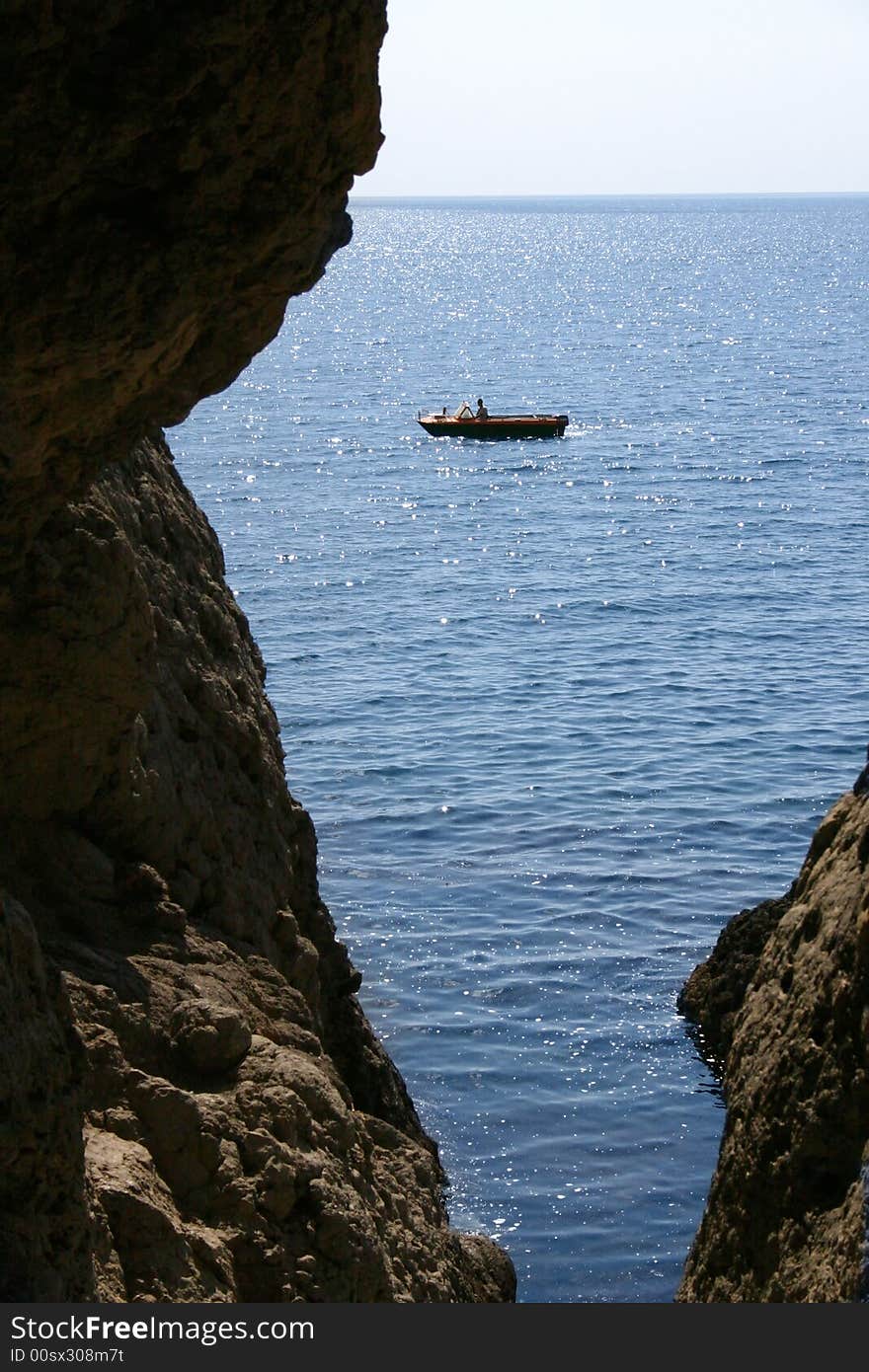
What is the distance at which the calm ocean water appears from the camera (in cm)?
1842

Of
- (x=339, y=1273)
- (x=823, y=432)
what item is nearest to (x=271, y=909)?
(x=339, y=1273)

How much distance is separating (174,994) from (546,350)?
9198cm

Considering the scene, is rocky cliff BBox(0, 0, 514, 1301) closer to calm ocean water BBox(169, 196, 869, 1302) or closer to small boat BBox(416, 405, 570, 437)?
calm ocean water BBox(169, 196, 869, 1302)

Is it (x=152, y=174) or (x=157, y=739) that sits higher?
(x=152, y=174)

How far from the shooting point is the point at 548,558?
46.2m

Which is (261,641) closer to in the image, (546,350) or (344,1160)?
(344,1160)

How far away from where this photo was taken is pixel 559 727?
31.0 meters

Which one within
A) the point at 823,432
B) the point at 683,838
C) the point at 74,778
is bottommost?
the point at 683,838

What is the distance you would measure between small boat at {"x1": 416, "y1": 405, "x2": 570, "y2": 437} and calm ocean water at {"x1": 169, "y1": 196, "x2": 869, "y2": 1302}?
29.6 inches

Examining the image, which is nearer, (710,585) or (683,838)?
(683,838)

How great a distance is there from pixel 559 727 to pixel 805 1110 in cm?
2252

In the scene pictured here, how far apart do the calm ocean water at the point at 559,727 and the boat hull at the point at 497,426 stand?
0.73 meters

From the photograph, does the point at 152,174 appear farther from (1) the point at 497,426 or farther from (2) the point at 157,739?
(1) the point at 497,426

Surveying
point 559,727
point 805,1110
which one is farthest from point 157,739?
point 559,727
